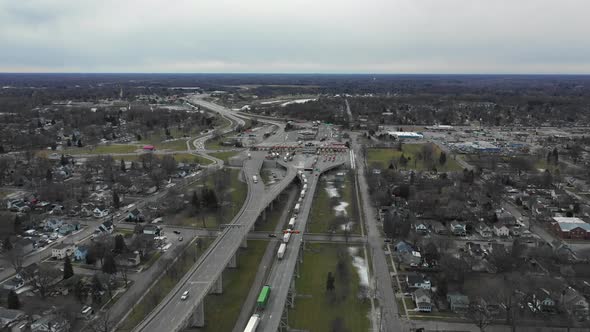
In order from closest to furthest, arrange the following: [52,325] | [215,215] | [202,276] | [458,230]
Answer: [52,325]
[202,276]
[458,230]
[215,215]

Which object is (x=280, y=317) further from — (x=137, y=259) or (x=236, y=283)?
(x=137, y=259)

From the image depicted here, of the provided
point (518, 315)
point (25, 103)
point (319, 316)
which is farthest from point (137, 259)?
point (25, 103)

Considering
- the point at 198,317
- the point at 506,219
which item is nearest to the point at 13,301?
the point at 198,317

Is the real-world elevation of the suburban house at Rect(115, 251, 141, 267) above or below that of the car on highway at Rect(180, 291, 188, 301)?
below

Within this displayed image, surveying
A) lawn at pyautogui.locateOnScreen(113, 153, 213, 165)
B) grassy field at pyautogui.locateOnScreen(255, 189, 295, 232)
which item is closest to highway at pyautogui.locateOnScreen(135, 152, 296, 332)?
grassy field at pyautogui.locateOnScreen(255, 189, 295, 232)

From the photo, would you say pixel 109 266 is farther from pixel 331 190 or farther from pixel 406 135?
pixel 406 135

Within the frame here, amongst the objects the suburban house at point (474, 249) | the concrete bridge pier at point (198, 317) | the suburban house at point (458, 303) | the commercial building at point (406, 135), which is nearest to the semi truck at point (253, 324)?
the concrete bridge pier at point (198, 317)

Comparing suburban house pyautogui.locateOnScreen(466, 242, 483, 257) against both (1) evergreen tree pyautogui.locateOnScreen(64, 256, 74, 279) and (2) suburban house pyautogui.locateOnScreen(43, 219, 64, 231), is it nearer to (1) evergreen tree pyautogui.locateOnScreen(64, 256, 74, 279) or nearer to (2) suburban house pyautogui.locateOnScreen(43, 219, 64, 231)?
(1) evergreen tree pyautogui.locateOnScreen(64, 256, 74, 279)
